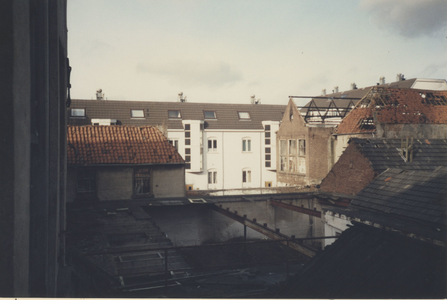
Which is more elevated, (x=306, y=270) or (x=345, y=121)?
(x=345, y=121)

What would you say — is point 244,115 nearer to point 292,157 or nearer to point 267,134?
point 267,134

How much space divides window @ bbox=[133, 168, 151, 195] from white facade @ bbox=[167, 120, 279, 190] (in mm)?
17255

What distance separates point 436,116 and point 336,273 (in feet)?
71.0

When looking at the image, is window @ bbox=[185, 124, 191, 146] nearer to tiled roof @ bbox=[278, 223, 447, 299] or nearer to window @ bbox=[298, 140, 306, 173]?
window @ bbox=[298, 140, 306, 173]

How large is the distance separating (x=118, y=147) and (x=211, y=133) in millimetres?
19215

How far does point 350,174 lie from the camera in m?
18.6

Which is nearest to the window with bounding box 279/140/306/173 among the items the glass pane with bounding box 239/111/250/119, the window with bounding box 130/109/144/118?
the glass pane with bounding box 239/111/250/119

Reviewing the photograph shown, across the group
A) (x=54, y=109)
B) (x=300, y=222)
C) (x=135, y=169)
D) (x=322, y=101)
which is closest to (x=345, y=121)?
(x=300, y=222)

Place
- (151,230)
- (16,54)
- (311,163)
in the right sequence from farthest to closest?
(311,163)
(151,230)
(16,54)

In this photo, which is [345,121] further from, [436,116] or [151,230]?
[151,230]

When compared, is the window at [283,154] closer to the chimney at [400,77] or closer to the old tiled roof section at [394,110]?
the old tiled roof section at [394,110]

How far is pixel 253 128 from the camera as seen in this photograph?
4031 cm

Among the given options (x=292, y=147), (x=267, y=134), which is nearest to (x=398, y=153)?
(x=292, y=147)

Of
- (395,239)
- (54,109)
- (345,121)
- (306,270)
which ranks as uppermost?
(345,121)
